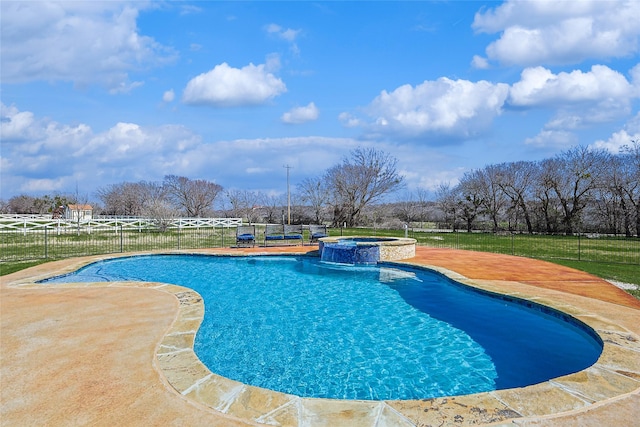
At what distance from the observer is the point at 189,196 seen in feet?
147

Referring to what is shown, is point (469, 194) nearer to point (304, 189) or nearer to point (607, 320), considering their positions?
point (304, 189)

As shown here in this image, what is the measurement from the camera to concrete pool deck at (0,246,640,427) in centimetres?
298

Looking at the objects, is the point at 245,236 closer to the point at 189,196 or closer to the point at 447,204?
the point at 447,204

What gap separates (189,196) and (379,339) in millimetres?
42548

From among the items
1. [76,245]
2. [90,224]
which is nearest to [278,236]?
[76,245]

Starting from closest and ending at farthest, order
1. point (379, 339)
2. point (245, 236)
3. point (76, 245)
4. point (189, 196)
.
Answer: point (379, 339) < point (245, 236) < point (76, 245) < point (189, 196)

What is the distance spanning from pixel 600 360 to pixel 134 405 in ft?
15.2

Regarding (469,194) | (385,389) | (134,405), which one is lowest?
(385,389)

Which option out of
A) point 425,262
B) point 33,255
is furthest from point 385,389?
point 33,255

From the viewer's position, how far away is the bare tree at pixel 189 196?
4444 cm

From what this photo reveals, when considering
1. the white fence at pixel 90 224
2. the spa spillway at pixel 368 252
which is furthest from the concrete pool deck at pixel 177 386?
the white fence at pixel 90 224

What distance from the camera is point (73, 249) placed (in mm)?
15586

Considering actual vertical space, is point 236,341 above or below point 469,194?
below

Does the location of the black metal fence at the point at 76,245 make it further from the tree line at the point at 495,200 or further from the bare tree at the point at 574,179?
the bare tree at the point at 574,179
